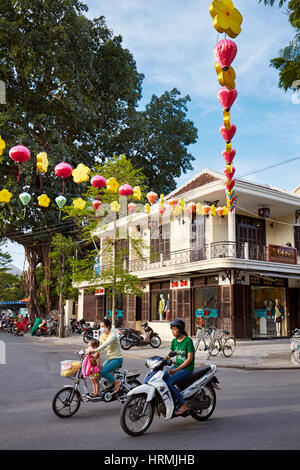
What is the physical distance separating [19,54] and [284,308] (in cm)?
2272

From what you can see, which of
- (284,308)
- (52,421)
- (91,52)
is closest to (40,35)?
(91,52)

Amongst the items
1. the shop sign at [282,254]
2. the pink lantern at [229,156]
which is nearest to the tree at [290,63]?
the pink lantern at [229,156]

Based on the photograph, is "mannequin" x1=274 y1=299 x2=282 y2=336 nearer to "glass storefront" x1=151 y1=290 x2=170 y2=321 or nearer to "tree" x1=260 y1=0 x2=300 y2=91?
"glass storefront" x1=151 y1=290 x2=170 y2=321

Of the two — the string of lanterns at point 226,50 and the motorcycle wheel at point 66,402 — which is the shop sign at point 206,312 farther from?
the motorcycle wheel at point 66,402

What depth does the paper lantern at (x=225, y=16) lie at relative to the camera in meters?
5.77

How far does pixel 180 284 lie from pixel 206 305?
7.23 ft

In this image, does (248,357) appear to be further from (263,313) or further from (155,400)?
(155,400)

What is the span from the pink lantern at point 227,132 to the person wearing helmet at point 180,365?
4445mm

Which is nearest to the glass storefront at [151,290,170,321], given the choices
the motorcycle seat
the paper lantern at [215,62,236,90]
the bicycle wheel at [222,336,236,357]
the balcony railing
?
the balcony railing

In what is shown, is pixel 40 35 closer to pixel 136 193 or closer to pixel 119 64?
pixel 119 64

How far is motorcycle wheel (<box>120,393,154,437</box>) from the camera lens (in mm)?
5070

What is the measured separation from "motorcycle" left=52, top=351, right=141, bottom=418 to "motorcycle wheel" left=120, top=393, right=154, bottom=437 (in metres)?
1.37

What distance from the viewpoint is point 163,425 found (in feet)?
18.6
